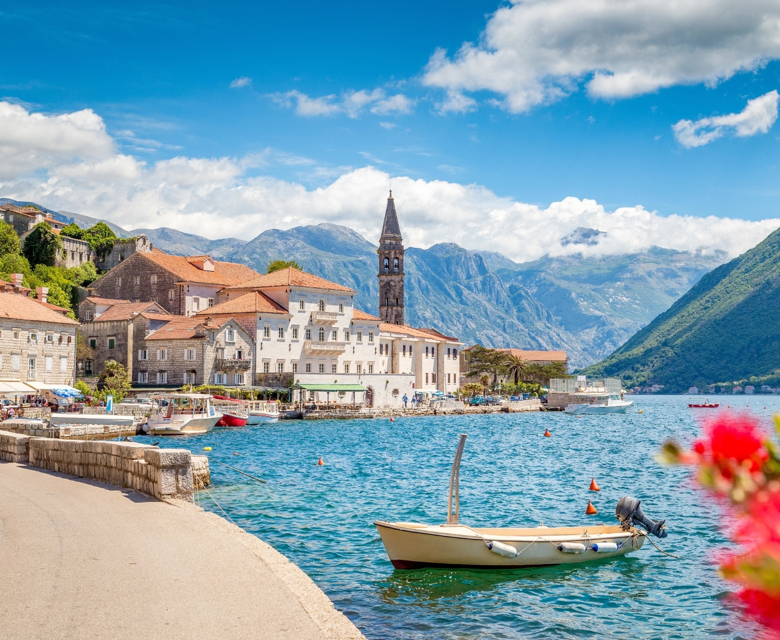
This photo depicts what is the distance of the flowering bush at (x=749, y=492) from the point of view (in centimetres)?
134

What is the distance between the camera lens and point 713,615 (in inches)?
543

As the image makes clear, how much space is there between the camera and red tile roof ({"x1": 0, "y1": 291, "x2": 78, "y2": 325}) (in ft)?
197

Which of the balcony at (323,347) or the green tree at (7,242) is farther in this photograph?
the green tree at (7,242)

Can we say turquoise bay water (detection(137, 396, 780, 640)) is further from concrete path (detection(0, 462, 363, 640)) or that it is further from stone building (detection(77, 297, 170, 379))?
stone building (detection(77, 297, 170, 379))

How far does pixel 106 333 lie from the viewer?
77188mm

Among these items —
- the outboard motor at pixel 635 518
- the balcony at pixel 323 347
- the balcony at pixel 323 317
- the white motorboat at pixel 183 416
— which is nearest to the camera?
the outboard motor at pixel 635 518

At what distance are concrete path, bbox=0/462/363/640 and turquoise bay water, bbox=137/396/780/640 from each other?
2636 mm

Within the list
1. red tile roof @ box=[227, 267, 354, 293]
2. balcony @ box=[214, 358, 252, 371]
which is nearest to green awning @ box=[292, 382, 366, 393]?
balcony @ box=[214, 358, 252, 371]

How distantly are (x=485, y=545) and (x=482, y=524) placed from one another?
5.97m

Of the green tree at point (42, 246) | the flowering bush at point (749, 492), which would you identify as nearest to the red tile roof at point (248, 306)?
the green tree at point (42, 246)

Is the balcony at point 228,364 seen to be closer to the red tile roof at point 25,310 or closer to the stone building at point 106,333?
the stone building at point 106,333

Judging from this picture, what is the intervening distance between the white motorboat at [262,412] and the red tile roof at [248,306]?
33.6ft

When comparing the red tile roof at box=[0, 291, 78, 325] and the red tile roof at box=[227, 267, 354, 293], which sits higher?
the red tile roof at box=[227, 267, 354, 293]

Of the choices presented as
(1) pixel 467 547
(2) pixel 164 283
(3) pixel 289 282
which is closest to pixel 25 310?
(2) pixel 164 283
